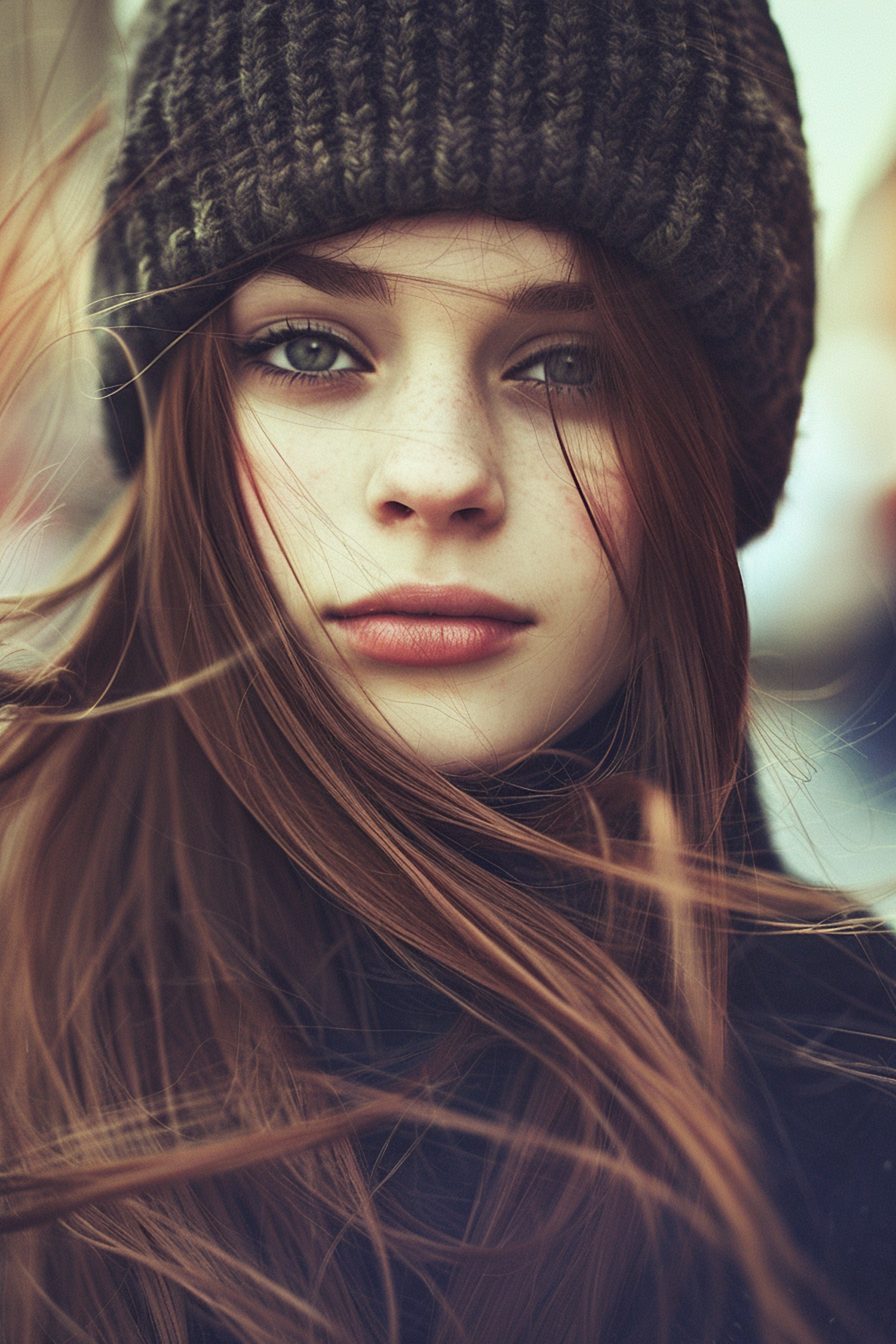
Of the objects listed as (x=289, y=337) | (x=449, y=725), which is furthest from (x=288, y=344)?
(x=449, y=725)

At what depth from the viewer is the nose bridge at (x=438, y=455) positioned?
473mm

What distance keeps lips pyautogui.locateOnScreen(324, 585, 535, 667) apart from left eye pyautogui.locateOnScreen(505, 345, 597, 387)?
0.14 meters

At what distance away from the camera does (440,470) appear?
47 centimetres

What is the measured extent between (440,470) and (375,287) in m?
0.11

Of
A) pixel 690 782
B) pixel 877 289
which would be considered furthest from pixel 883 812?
pixel 877 289

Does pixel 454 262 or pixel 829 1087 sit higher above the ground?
pixel 454 262

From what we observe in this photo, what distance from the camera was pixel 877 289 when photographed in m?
0.65

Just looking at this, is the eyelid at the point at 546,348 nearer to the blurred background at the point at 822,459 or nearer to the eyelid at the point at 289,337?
the eyelid at the point at 289,337

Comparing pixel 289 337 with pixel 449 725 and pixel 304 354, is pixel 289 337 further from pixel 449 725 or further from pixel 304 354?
pixel 449 725

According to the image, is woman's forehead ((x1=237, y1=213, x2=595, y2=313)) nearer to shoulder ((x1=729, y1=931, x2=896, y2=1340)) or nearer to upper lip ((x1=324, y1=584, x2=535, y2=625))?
upper lip ((x1=324, y1=584, x2=535, y2=625))

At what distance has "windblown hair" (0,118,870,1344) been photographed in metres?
0.49

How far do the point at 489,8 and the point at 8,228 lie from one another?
1.17 ft

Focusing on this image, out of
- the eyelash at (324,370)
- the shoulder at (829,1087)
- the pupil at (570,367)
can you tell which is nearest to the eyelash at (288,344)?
the eyelash at (324,370)

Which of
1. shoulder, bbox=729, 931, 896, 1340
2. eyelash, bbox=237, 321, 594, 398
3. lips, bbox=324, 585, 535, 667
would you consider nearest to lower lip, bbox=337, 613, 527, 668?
lips, bbox=324, 585, 535, 667
